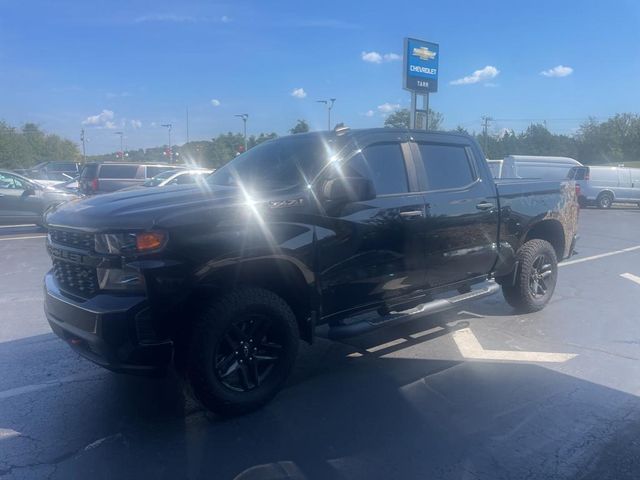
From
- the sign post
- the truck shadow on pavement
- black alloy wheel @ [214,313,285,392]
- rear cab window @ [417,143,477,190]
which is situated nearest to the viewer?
the truck shadow on pavement

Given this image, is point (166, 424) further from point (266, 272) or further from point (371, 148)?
point (371, 148)

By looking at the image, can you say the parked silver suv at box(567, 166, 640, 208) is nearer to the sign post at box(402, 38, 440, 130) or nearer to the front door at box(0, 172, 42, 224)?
the sign post at box(402, 38, 440, 130)

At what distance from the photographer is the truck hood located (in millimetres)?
3562

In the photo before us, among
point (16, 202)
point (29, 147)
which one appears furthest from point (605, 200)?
point (29, 147)

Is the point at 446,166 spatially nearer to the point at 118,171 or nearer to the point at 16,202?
the point at 16,202

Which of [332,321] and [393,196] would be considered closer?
[332,321]

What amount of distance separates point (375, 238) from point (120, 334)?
208 centimetres

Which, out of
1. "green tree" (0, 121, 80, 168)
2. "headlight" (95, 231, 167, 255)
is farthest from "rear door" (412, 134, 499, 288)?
"green tree" (0, 121, 80, 168)

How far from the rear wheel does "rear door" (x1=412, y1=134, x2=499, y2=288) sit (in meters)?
22.5

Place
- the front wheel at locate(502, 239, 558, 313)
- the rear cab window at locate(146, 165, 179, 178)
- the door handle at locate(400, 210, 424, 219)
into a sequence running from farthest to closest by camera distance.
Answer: the rear cab window at locate(146, 165, 179, 178)
the front wheel at locate(502, 239, 558, 313)
the door handle at locate(400, 210, 424, 219)

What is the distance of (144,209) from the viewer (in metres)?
3.71

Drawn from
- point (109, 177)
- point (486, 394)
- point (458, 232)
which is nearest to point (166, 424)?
point (486, 394)

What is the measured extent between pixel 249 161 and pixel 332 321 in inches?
68.1

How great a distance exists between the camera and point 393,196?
15.9 feet
